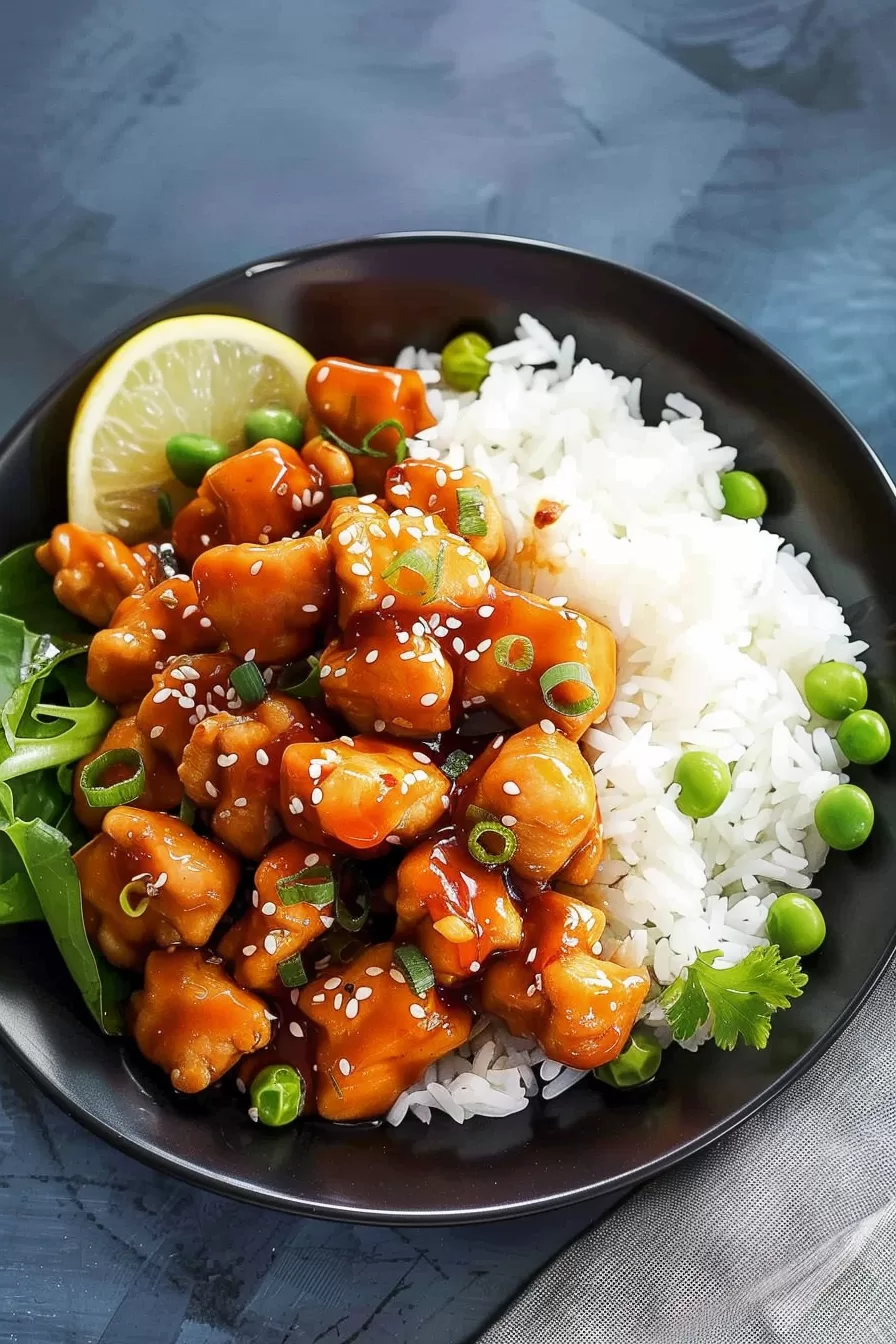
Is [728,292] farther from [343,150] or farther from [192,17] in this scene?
[192,17]

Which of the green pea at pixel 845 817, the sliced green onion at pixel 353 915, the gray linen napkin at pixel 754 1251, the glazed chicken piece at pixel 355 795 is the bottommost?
the gray linen napkin at pixel 754 1251

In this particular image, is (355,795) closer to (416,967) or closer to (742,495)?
(416,967)

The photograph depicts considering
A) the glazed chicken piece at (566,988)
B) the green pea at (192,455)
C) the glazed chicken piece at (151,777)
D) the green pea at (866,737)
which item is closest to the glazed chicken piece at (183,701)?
the glazed chicken piece at (151,777)

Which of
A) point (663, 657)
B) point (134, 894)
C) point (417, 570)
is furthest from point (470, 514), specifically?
point (134, 894)

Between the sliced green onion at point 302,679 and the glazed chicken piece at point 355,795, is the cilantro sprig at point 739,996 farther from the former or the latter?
the sliced green onion at point 302,679

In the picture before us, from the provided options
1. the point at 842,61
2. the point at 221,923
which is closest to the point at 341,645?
the point at 221,923

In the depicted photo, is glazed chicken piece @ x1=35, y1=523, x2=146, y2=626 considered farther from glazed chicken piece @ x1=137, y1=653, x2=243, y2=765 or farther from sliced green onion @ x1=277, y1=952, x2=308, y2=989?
sliced green onion @ x1=277, y1=952, x2=308, y2=989
